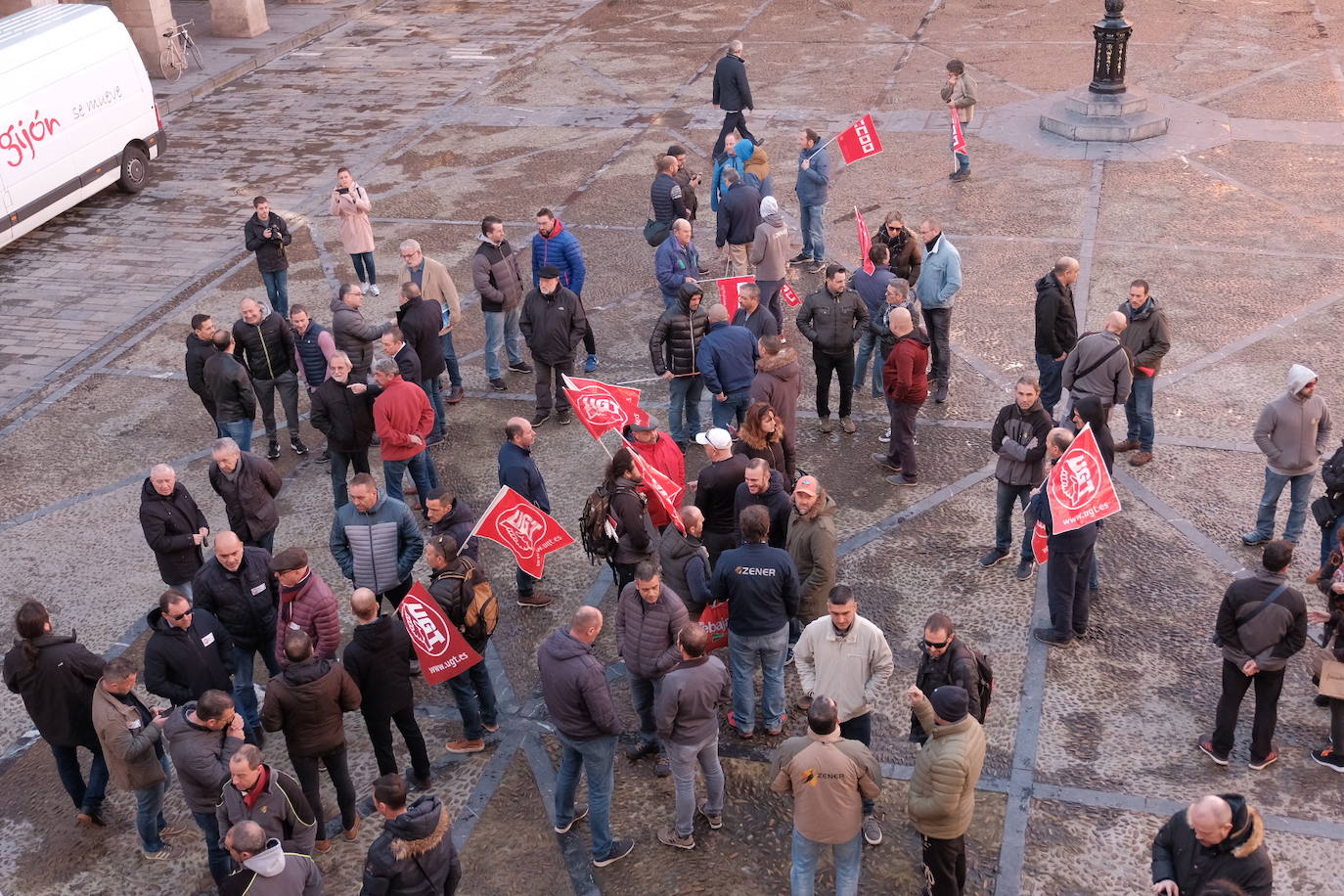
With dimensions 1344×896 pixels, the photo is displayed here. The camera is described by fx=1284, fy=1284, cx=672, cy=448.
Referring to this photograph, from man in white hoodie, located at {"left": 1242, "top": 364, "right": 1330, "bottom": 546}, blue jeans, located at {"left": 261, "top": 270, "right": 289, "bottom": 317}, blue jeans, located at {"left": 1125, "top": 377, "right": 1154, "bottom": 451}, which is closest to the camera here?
man in white hoodie, located at {"left": 1242, "top": 364, "right": 1330, "bottom": 546}

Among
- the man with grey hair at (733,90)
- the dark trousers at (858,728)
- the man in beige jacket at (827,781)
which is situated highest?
the man with grey hair at (733,90)

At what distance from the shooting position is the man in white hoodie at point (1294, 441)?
9766 millimetres

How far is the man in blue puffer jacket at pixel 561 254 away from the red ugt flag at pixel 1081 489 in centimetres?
576

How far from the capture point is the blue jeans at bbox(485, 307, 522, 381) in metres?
13.5

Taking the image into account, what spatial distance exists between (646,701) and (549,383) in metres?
5.09

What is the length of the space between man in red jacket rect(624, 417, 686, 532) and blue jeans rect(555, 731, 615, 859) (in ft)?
7.30

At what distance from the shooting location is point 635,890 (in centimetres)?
754

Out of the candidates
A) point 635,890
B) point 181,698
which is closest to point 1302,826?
point 635,890

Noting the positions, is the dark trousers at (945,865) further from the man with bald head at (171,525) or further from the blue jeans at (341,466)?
the blue jeans at (341,466)

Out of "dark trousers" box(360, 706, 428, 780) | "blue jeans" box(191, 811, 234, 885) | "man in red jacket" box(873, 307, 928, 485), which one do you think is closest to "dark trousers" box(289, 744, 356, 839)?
"dark trousers" box(360, 706, 428, 780)

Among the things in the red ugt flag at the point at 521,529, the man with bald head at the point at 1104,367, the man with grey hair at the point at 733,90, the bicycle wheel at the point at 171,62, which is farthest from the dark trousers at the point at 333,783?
the bicycle wheel at the point at 171,62

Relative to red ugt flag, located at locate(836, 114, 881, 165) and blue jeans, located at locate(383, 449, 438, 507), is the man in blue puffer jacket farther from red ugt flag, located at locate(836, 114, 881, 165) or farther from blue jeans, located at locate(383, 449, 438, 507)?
red ugt flag, located at locate(836, 114, 881, 165)

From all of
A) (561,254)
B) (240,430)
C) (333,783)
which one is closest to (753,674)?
(333,783)

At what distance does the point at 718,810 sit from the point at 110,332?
36.1ft
